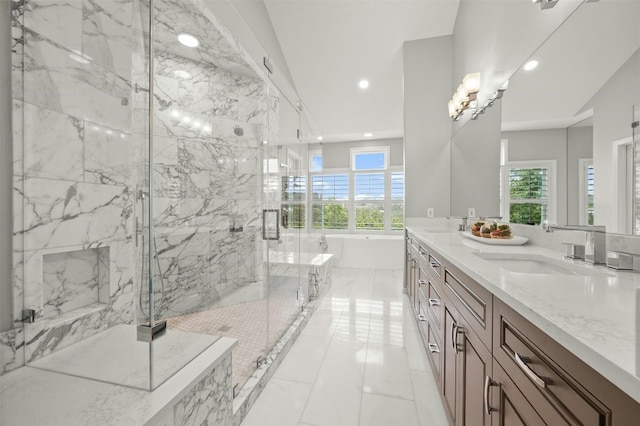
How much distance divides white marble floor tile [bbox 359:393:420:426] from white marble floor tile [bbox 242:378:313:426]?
0.35 m

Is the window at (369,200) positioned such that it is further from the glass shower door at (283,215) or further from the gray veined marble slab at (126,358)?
the gray veined marble slab at (126,358)

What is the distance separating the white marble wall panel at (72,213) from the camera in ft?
3.92

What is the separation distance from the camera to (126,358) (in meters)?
1.16

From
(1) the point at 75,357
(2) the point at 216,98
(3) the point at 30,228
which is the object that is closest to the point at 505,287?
(1) the point at 75,357

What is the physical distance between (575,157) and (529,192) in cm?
42

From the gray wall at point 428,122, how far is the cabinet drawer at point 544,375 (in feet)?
A: 9.65

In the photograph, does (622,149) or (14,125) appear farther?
(14,125)

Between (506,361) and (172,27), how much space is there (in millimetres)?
3252

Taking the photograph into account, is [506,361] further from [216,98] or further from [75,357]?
[216,98]

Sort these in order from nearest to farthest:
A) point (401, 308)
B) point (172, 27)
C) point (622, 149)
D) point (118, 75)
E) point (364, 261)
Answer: point (622, 149)
point (118, 75)
point (172, 27)
point (401, 308)
point (364, 261)

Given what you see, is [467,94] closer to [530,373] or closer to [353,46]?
[353,46]

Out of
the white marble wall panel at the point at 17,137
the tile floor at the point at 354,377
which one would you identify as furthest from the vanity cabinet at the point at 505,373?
the white marble wall panel at the point at 17,137

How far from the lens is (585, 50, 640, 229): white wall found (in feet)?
3.11

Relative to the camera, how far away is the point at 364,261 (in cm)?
473
